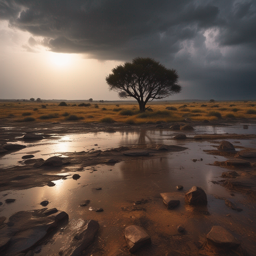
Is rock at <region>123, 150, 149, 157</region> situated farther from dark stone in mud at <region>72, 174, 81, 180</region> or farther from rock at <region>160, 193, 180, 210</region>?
rock at <region>160, 193, 180, 210</region>

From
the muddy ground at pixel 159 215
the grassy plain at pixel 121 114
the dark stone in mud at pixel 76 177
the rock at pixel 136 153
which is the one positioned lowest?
the muddy ground at pixel 159 215

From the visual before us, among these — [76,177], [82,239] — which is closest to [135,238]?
[82,239]

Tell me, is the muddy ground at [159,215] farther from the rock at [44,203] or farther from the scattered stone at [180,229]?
the rock at [44,203]

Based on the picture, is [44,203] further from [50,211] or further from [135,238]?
[135,238]

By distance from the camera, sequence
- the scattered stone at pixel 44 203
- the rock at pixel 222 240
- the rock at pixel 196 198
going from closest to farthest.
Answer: the rock at pixel 222 240 → the rock at pixel 196 198 → the scattered stone at pixel 44 203

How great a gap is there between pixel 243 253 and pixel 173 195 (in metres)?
1.87

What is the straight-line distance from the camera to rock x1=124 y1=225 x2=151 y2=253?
281 centimetres

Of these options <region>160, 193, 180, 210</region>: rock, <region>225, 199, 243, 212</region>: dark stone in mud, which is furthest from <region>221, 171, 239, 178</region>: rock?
<region>160, 193, 180, 210</region>: rock

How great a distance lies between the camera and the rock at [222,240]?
9.08 feet

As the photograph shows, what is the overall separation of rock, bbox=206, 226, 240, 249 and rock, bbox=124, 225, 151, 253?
0.95 m

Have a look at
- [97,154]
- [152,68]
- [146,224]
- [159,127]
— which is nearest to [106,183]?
[146,224]

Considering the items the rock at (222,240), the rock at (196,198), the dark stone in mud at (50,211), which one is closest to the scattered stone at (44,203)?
the dark stone in mud at (50,211)

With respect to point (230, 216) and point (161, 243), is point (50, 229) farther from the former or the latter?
point (230, 216)

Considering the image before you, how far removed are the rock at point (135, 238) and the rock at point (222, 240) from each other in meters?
0.95
